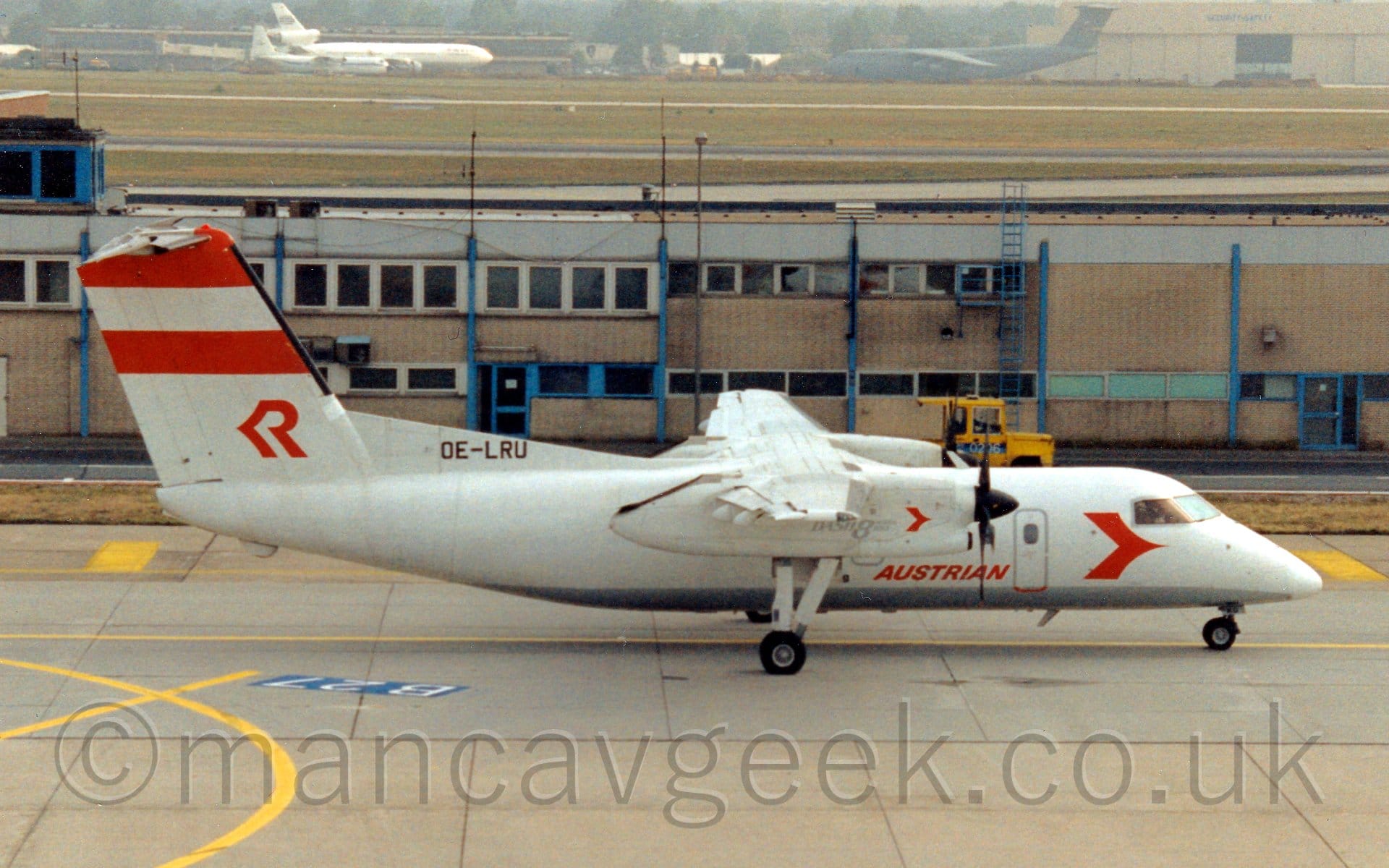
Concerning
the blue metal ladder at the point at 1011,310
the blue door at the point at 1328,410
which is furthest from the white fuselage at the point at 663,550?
the blue door at the point at 1328,410

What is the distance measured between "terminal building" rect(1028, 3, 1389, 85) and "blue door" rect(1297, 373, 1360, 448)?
459ft

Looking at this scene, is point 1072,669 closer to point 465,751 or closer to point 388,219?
point 465,751

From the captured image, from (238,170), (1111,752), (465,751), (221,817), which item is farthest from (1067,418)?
(238,170)

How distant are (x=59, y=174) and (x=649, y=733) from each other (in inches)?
1399

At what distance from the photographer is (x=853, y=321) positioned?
49.1 m

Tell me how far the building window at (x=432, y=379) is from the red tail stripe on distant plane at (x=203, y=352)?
25.1 m

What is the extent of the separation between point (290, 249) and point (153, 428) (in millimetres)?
25587

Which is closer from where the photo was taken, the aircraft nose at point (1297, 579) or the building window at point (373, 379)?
the aircraft nose at point (1297, 579)

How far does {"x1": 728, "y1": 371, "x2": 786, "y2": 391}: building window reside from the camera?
161 ft

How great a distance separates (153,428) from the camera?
23750 mm

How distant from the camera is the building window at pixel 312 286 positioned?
48500mm

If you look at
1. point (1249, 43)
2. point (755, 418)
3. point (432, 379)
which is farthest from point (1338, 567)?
point (1249, 43)

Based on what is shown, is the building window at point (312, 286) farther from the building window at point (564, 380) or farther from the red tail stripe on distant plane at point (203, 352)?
the red tail stripe on distant plane at point (203, 352)

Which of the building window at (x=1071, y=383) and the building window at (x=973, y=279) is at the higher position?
the building window at (x=973, y=279)
